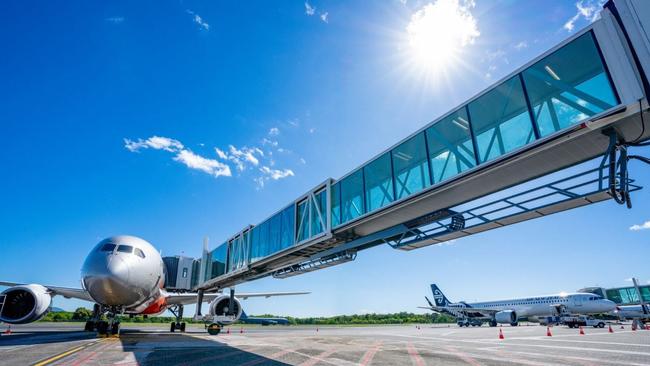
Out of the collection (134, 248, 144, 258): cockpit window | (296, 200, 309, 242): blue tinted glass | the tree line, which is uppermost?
(296, 200, 309, 242): blue tinted glass

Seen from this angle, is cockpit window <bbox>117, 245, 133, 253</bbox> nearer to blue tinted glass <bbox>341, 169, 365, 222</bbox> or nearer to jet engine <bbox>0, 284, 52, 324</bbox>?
jet engine <bbox>0, 284, 52, 324</bbox>

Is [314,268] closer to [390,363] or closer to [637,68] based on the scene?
[390,363]

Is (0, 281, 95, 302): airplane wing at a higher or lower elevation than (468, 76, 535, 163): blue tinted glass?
lower

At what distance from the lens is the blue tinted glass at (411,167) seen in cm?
913

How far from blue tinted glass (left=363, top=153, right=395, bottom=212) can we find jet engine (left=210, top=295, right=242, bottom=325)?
1465cm

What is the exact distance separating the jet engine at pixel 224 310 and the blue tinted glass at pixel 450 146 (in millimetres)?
17349

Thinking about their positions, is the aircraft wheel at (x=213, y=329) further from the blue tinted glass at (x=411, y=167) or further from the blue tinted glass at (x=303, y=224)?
the blue tinted glass at (x=411, y=167)

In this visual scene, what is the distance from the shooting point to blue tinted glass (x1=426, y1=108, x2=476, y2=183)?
26.4 feet

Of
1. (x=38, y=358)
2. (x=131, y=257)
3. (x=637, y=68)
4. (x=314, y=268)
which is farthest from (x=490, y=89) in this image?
(x=131, y=257)

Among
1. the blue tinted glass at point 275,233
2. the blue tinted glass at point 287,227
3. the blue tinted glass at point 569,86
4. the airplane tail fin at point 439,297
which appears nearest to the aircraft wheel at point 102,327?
the blue tinted glass at point 275,233

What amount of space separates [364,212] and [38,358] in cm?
993

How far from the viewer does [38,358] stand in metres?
8.29

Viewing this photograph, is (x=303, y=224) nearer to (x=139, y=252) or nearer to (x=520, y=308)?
(x=139, y=252)

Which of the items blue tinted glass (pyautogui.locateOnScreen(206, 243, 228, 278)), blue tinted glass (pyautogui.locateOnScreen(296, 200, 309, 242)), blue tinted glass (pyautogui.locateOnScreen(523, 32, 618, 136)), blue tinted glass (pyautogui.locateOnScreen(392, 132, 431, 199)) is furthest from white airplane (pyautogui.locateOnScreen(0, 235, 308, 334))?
blue tinted glass (pyautogui.locateOnScreen(523, 32, 618, 136))
